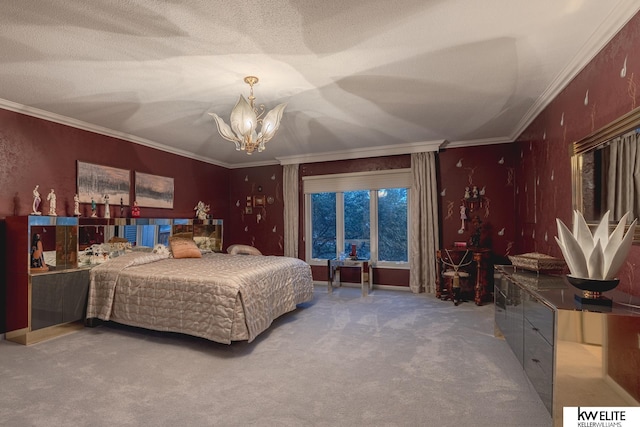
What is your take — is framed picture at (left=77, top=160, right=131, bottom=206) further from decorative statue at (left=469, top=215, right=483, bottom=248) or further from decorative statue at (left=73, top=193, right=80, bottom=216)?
decorative statue at (left=469, top=215, right=483, bottom=248)

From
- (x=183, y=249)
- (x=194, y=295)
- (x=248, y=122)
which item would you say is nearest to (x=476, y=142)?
(x=248, y=122)

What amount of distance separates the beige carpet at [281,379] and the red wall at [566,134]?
1.21m

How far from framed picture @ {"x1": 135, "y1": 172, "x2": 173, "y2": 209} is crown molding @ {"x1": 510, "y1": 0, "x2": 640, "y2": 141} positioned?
5359 millimetres

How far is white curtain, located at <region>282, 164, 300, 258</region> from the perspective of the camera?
630 cm

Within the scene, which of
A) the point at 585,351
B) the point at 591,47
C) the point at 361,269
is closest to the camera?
the point at 585,351

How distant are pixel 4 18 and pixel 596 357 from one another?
13.1 ft

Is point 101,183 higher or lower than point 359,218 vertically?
Result: higher

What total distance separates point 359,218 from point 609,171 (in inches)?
160

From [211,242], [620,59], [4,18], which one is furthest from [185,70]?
[211,242]

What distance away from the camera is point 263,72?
2770 mm

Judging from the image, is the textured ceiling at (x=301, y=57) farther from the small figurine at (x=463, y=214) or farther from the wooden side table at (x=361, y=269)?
the wooden side table at (x=361, y=269)

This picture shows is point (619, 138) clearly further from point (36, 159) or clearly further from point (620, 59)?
point (36, 159)

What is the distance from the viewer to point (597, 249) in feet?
5.78

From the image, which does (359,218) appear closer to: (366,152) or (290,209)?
(366,152)
